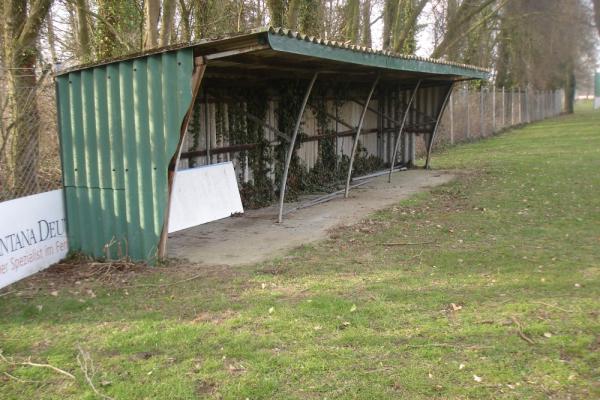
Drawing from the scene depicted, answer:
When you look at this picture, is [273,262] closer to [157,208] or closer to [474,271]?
[157,208]

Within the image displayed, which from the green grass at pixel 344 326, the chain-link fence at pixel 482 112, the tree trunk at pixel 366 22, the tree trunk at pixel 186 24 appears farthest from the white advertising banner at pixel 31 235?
the tree trunk at pixel 366 22

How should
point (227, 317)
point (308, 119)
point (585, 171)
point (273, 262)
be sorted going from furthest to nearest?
1. point (585, 171)
2. point (308, 119)
3. point (273, 262)
4. point (227, 317)

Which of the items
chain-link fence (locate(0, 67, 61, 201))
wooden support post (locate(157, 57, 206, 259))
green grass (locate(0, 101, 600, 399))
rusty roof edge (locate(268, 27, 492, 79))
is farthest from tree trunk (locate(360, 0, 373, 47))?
wooden support post (locate(157, 57, 206, 259))

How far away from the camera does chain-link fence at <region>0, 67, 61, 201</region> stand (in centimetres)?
707

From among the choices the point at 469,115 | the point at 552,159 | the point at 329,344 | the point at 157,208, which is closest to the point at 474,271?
the point at 329,344

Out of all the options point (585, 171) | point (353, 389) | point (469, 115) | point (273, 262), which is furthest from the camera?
point (469, 115)

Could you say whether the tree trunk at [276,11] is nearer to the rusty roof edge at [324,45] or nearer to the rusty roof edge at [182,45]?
the rusty roof edge at [324,45]

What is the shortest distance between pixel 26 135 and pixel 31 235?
1.68m

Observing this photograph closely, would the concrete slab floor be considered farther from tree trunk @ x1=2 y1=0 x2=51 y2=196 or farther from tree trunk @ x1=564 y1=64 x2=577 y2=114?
tree trunk @ x1=564 y1=64 x2=577 y2=114

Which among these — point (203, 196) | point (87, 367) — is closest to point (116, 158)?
point (203, 196)

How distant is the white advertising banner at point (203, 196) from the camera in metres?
7.57

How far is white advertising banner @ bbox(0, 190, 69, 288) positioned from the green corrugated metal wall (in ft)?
0.53

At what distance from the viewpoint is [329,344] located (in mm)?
4270

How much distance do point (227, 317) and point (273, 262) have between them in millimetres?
1796
